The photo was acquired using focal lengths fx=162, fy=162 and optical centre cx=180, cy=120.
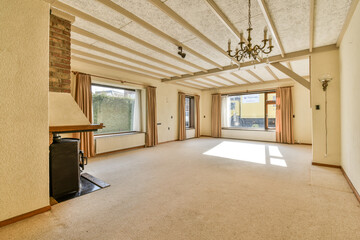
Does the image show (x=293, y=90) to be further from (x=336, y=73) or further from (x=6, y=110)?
(x=6, y=110)

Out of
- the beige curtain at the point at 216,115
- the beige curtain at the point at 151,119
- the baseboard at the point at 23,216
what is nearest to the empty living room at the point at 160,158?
the baseboard at the point at 23,216

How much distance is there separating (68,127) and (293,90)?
740 centimetres

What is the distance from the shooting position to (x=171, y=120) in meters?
7.08

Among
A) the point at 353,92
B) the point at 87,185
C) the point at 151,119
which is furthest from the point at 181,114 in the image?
the point at 353,92

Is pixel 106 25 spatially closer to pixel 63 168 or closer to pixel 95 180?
pixel 63 168

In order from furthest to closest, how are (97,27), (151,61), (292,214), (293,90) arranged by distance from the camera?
(293,90), (151,61), (97,27), (292,214)

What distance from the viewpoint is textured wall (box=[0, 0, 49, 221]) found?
1.63 m

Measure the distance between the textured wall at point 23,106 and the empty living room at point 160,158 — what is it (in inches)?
0.4

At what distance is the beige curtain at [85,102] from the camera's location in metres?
4.11

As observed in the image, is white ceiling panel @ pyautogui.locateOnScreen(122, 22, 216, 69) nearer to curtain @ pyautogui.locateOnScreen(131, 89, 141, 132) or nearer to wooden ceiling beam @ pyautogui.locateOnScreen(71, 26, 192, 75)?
wooden ceiling beam @ pyautogui.locateOnScreen(71, 26, 192, 75)

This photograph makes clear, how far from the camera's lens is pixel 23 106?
5.70 ft

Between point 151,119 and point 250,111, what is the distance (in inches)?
190

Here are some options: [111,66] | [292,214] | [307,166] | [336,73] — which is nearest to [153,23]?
[111,66]

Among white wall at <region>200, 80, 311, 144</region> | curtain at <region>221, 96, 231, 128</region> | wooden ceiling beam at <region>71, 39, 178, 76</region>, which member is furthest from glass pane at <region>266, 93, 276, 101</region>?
wooden ceiling beam at <region>71, 39, 178, 76</region>
